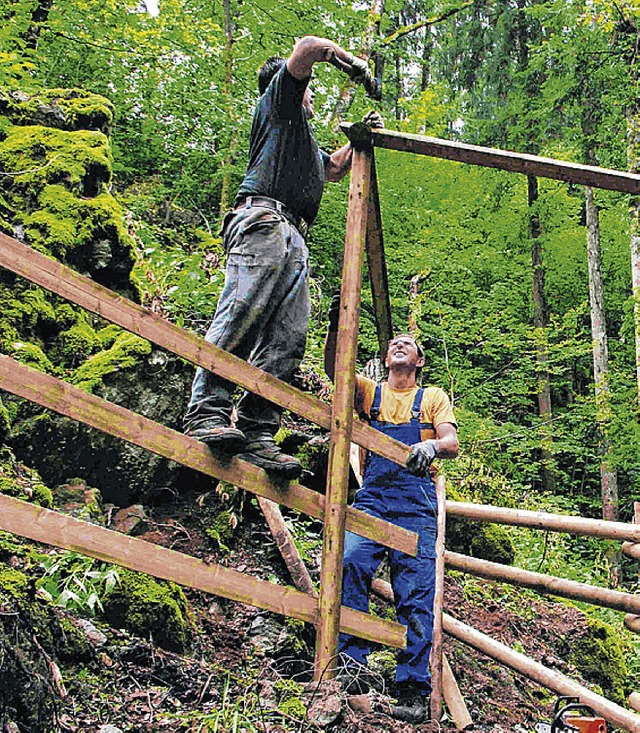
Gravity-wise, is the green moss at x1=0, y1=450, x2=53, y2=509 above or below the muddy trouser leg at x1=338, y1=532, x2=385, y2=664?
above

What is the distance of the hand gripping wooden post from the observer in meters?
3.04

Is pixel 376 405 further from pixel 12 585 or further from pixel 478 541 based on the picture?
pixel 478 541

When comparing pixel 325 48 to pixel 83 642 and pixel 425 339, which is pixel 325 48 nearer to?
pixel 83 642

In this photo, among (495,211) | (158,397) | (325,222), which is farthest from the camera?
(495,211)

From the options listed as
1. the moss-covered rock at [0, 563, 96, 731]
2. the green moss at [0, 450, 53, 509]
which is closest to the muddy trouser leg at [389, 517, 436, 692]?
the moss-covered rock at [0, 563, 96, 731]

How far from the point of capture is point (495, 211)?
49.9 feet

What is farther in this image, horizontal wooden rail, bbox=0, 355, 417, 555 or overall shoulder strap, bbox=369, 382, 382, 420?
overall shoulder strap, bbox=369, 382, 382, 420

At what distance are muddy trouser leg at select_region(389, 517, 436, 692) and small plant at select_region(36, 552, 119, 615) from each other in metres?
1.49

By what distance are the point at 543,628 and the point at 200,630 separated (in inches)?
134

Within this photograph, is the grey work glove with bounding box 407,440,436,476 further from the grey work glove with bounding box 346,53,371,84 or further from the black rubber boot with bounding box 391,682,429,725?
the grey work glove with bounding box 346,53,371,84

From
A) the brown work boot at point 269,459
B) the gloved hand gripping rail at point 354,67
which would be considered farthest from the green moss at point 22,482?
the gloved hand gripping rail at point 354,67

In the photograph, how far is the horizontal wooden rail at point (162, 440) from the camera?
248 centimetres

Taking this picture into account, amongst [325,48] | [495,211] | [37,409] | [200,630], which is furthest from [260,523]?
[495,211]

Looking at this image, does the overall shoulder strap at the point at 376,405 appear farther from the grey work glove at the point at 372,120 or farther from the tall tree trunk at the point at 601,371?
the tall tree trunk at the point at 601,371
